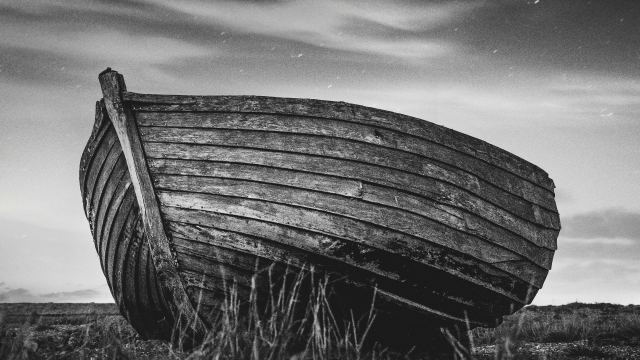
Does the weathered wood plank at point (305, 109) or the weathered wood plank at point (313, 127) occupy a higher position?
the weathered wood plank at point (305, 109)

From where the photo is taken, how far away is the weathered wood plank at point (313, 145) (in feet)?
11.7

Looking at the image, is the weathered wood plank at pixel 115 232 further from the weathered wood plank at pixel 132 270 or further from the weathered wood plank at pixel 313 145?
the weathered wood plank at pixel 313 145

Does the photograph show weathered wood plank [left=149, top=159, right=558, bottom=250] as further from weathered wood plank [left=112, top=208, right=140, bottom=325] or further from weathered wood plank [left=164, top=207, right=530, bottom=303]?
weathered wood plank [left=112, top=208, right=140, bottom=325]

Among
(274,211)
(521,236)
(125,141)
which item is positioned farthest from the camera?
(521,236)

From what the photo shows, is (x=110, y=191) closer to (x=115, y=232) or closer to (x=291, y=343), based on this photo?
(x=115, y=232)

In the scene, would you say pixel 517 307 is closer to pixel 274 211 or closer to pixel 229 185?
pixel 274 211

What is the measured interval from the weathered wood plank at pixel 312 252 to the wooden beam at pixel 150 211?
0.51 feet

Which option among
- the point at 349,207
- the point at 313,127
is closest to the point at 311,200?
the point at 349,207

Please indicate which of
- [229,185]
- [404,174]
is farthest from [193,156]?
[404,174]

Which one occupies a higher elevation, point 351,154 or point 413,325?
point 351,154

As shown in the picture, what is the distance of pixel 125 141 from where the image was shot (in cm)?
385

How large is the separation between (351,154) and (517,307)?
7.75 feet

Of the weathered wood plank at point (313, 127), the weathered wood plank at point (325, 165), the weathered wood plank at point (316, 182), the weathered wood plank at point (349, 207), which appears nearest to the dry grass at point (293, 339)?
the weathered wood plank at point (349, 207)

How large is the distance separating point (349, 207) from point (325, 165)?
36cm
